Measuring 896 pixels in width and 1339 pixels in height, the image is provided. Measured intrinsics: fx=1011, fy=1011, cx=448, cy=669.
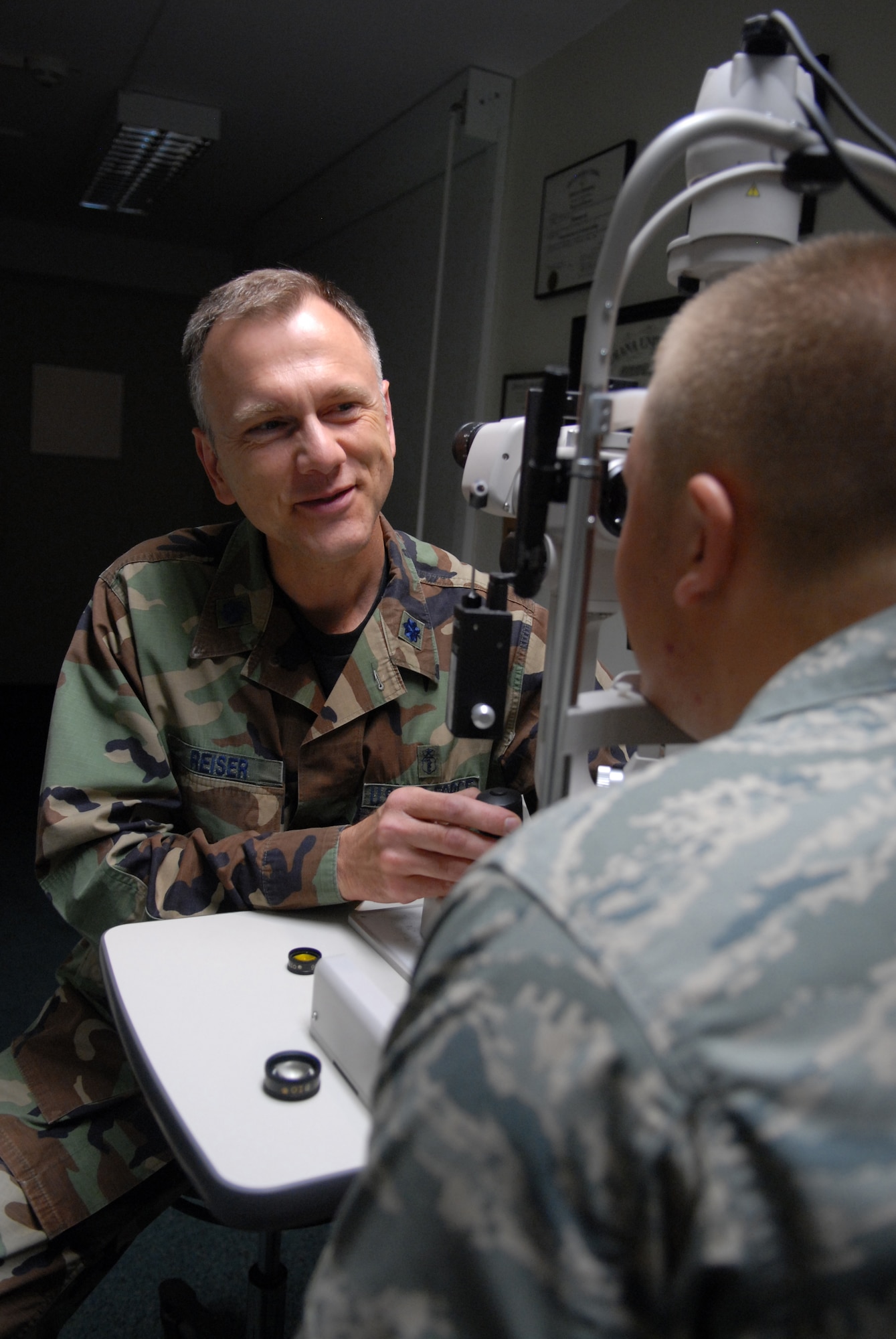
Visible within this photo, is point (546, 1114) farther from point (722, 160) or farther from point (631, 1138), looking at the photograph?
point (722, 160)

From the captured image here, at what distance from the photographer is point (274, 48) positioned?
117 inches

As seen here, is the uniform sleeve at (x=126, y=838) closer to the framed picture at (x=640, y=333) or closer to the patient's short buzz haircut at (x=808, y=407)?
the patient's short buzz haircut at (x=808, y=407)

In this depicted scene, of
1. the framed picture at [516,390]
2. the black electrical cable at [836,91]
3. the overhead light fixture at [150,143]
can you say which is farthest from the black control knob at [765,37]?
the overhead light fixture at [150,143]

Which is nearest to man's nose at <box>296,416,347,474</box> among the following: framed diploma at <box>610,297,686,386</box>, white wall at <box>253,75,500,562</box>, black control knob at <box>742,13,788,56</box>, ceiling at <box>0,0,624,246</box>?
black control knob at <box>742,13,788,56</box>

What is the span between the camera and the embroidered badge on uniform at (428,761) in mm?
1398

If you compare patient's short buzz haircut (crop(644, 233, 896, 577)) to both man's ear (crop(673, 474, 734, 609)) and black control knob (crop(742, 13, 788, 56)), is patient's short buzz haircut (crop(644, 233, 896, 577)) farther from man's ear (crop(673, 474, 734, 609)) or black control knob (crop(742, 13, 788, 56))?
black control knob (crop(742, 13, 788, 56))

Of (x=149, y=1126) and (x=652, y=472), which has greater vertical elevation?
(x=652, y=472)

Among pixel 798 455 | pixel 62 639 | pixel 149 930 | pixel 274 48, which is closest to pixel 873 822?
pixel 798 455

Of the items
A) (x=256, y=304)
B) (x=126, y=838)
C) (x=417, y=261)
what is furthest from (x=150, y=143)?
(x=126, y=838)

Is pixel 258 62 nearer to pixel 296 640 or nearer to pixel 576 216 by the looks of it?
pixel 576 216

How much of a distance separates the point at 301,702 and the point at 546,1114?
100 cm

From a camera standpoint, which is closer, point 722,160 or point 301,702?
point 722,160

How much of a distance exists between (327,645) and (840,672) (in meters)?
1.00

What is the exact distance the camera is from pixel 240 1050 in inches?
34.4
